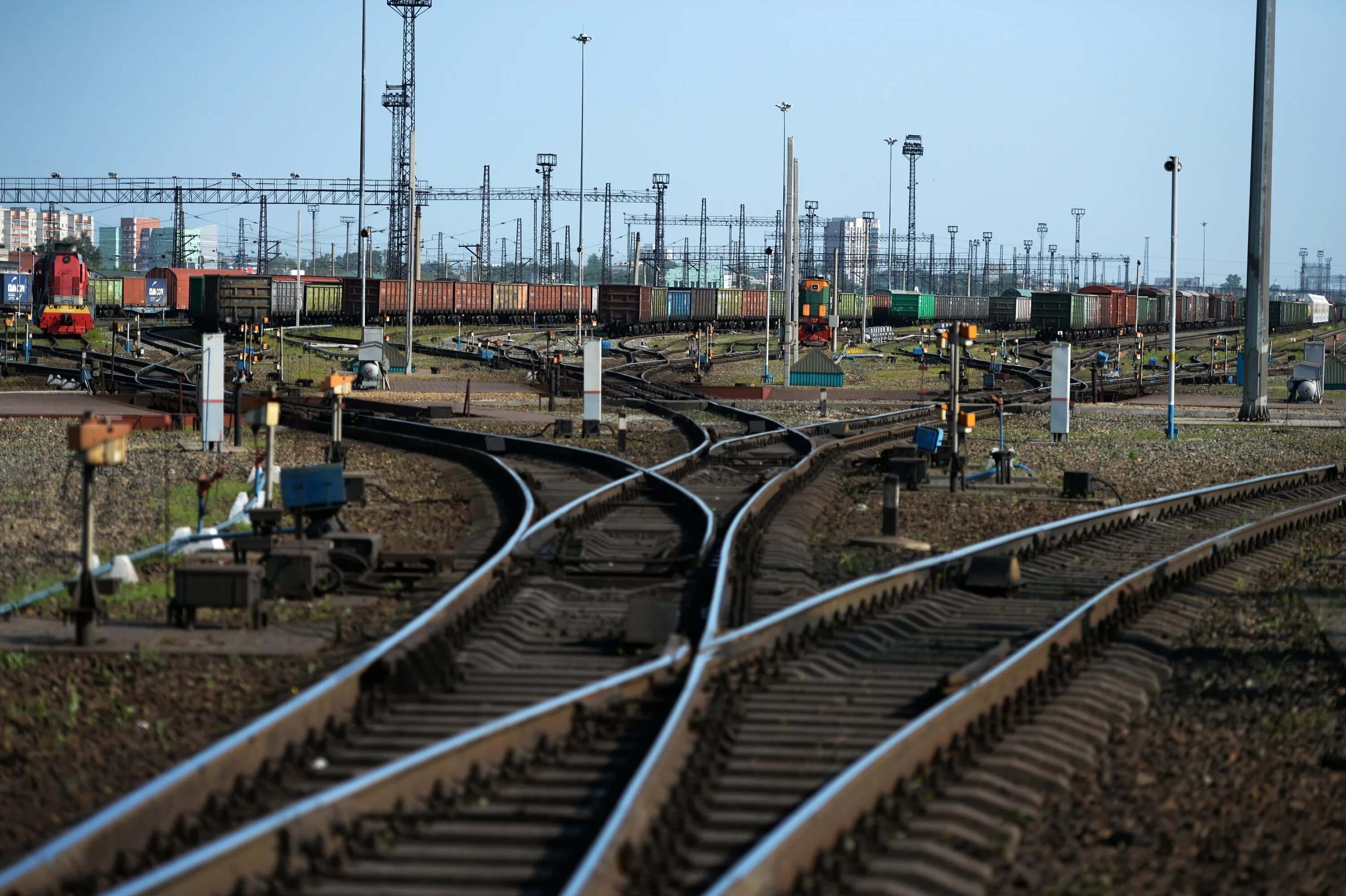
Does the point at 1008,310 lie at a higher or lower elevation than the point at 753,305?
higher

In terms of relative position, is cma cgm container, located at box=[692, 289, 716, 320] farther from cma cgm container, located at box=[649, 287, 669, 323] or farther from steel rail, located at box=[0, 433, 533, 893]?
steel rail, located at box=[0, 433, 533, 893]

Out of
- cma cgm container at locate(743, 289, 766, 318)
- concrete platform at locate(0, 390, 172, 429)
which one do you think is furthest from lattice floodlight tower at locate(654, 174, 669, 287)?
concrete platform at locate(0, 390, 172, 429)

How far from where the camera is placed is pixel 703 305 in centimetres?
8988

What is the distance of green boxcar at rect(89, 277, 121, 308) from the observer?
8919 cm

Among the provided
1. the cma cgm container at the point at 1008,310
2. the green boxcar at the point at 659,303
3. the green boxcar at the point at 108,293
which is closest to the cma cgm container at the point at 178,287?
the green boxcar at the point at 108,293

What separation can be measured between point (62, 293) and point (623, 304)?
2949 cm

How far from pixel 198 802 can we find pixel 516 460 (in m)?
17.5

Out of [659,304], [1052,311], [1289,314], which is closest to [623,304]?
[659,304]

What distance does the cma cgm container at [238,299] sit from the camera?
71.5 metres

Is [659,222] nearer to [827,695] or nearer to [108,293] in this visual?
[108,293]

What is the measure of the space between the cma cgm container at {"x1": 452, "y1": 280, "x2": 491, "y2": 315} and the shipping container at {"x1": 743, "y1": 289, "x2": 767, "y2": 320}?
53.6 ft

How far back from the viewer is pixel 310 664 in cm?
962

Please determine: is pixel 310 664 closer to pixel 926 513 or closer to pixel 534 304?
pixel 926 513

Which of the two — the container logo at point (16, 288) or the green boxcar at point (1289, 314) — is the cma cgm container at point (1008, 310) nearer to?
the green boxcar at point (1289, 314)
